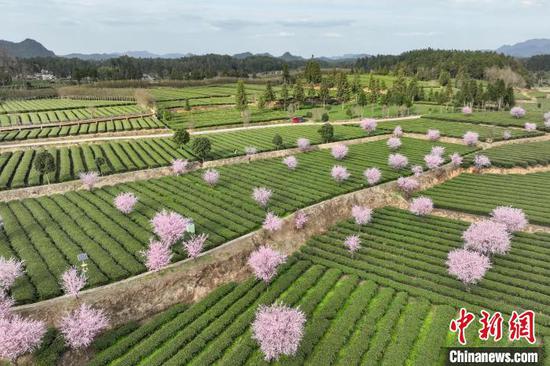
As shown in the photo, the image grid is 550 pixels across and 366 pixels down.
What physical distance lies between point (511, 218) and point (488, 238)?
7.95 meters

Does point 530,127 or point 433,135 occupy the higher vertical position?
point 530,127

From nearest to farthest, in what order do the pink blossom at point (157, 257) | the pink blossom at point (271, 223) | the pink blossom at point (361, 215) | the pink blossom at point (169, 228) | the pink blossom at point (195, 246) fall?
the pink blossom at point (157, 257)
the pink blossom at point (195, 246)
the pink blossom at point (169, 228)
the pink blossom at point (271, 223)
the pink blossom at point (361, 215)

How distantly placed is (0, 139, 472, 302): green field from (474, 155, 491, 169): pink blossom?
10.1 m

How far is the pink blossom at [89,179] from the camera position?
176 feet

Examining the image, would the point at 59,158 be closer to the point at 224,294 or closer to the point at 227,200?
the point at 227,200

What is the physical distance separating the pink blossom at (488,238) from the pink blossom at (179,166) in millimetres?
43604

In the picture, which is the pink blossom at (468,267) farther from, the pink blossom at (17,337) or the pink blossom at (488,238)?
the pink blossom at (17,337)

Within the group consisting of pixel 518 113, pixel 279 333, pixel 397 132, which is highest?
pixel 518 113

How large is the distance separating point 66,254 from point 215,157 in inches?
1393

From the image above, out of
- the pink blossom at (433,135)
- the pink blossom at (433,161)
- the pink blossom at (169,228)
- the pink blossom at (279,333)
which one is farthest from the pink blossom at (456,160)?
the pink blossom at (279,333)

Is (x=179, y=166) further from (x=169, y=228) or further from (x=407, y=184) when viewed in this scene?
(x=407, y=184)

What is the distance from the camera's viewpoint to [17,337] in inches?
968

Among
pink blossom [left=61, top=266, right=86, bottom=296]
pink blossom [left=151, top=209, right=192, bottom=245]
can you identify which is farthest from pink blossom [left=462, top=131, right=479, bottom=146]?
pink blossom [left=61, top=266, right=86, bottom=296]

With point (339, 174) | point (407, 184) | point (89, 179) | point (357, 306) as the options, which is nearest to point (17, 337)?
point (357, 306)
